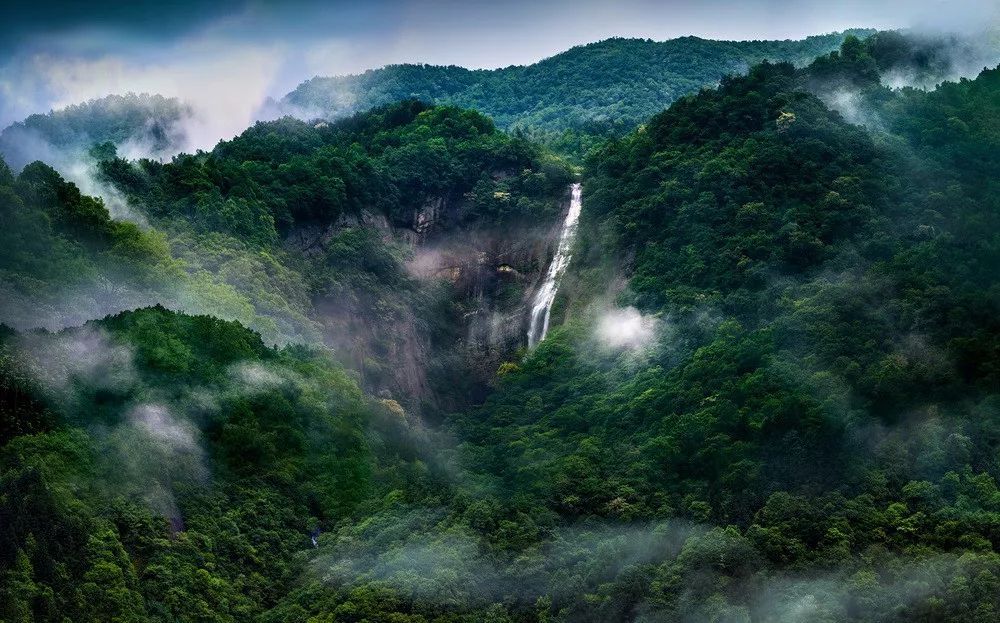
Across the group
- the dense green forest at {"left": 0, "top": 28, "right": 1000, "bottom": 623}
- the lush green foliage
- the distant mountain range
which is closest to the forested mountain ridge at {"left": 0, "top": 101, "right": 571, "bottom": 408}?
the dense green forest at {"left": 0, "top": 28, "right": 1000, "bottom": 623}

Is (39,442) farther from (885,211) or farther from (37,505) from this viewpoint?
(885,211)

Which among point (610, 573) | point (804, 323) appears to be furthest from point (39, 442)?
point (804, 323)

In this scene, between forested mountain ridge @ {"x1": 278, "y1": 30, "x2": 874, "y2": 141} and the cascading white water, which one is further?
forested mountain ridge @ {"x1": 278, "y1": 30, "x2": 874, "y2": 141}

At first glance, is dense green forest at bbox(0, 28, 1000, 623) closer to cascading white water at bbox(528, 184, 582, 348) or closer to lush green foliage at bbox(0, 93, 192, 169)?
cascading white water at bbox(528, 184, 582, 348)

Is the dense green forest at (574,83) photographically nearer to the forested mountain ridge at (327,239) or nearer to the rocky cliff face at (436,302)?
the forested mountain ridge at (327,239)

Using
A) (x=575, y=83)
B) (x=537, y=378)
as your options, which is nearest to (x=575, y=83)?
(x=575, y=83)

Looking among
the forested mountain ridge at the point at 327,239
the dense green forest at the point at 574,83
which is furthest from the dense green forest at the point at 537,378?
the dense green forest at the point at 574,83
